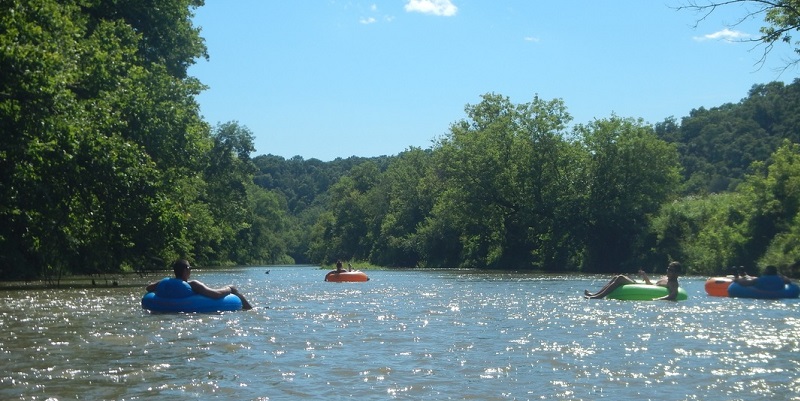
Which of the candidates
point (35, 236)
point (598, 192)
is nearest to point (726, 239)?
point (598, 192)

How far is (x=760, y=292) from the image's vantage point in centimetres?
2327

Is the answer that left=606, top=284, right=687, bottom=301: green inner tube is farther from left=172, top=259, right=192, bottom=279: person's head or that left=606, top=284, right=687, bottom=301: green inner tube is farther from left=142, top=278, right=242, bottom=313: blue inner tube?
left=172, top=259, right=192, bottom=279: person's head

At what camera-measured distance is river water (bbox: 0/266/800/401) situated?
29.0 feet

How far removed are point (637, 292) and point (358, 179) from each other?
84.1 metres

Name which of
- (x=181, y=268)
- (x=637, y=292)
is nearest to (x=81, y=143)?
(x=181, y=268)

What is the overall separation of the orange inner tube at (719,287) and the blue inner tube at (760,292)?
1.47 feet

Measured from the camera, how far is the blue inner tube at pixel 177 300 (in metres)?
17.5

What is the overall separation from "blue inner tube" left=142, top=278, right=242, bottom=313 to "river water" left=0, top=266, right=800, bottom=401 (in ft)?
1.13

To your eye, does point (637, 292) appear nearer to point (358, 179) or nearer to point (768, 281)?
point (768, 281)

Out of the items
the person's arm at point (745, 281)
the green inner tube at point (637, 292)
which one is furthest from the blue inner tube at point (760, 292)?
the green inner tube at point (637, 292)

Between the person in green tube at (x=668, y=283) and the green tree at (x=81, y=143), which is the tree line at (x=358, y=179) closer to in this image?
the green tree at (x=81, y=143)

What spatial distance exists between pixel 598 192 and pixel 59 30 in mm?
36399

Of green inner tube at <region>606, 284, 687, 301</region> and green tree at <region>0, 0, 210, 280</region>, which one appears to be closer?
green tree at <region>0, 0, 210, 280</region>

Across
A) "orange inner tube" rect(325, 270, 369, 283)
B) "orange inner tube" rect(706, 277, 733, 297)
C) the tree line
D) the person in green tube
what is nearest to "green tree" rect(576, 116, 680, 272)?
the tree line
